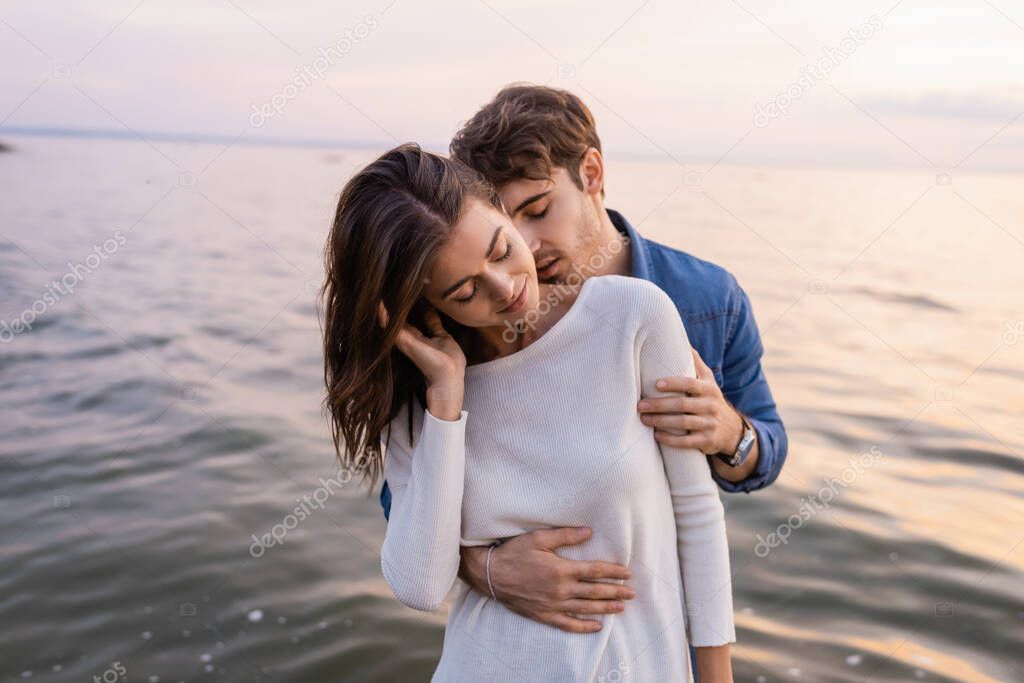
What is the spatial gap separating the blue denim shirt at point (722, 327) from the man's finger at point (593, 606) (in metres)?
0.69

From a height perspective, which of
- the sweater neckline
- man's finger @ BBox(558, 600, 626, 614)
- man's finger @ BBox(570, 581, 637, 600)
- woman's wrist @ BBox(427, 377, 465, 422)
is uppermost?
the sweater neckline

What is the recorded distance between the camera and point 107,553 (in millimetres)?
4277

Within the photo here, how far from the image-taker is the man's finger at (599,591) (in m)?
1.73

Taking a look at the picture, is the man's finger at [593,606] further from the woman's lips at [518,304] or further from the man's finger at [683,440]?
the woman's lips at [518,304]

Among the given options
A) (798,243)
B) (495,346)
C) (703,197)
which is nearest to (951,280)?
(798,243)

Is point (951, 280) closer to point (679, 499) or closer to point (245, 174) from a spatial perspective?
point (679, 499)

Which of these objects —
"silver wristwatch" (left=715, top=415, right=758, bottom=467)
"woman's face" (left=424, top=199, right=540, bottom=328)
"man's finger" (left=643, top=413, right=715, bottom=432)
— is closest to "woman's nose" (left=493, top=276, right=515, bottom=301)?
"woman's face" (left=424, top=199, right=540, bottom=328)

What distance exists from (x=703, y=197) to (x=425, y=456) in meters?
21.5

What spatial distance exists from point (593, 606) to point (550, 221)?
3.66ft

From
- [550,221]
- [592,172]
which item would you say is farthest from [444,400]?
[592,172]

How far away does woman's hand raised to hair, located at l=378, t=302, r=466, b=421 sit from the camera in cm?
181

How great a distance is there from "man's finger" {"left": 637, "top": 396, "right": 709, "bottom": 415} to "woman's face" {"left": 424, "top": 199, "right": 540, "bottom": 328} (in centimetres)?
30

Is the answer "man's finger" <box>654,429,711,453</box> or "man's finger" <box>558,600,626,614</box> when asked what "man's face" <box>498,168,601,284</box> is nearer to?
"man's finger" <box>654,429,711,453</box>

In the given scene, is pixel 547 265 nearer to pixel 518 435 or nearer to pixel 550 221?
pixel 550 221
